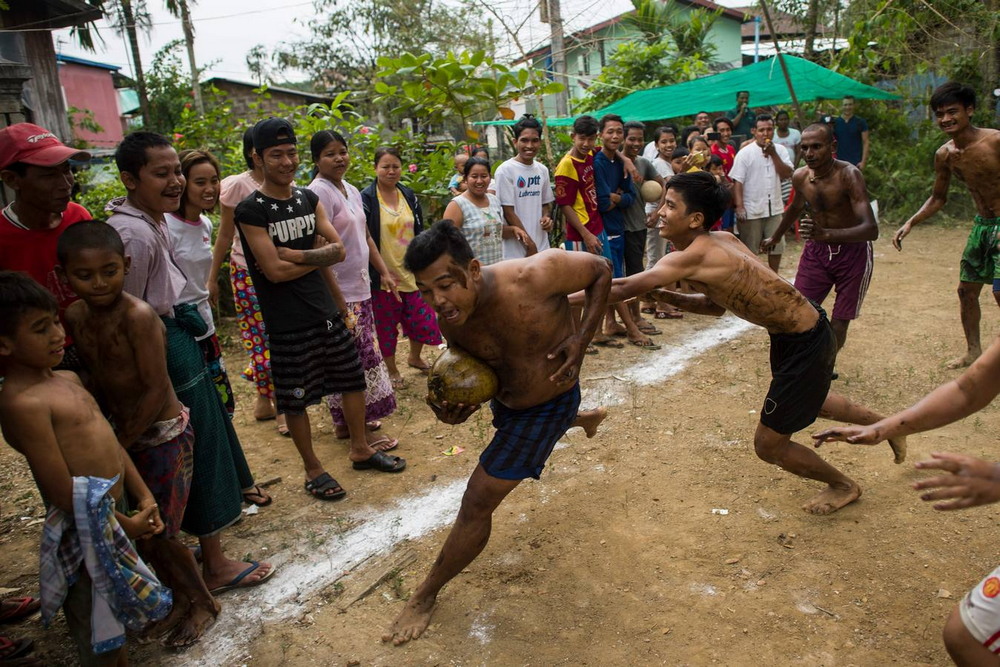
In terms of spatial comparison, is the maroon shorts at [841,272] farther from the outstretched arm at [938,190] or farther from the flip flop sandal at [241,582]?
the flip flop sandal at [241,582]

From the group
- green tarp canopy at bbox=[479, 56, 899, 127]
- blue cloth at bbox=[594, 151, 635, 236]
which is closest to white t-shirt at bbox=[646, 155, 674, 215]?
blue cloth at bbox=[594, 151, 635, 236]

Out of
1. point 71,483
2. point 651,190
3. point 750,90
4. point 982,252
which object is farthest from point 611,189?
point 750,90

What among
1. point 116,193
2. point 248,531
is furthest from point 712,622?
point 116,193

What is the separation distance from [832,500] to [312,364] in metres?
2.97

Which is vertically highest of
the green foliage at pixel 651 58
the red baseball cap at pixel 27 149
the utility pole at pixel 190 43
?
the utility pole at pixel 190 43

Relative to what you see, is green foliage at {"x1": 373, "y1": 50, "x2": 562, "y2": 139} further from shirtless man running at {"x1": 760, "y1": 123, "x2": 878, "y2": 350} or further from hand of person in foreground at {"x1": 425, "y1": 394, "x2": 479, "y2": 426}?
hand of person in foreground at {"x1": 425, "y1": 394, "x2": 479, "y2": 426}

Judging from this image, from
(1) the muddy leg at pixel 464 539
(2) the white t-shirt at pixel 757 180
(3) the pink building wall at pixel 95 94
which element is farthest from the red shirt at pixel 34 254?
(3) the pink building wall at pixel 95 94

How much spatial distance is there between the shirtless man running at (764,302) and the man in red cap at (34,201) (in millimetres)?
2586

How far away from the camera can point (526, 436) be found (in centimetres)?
299

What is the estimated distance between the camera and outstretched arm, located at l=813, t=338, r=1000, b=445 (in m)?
2.10

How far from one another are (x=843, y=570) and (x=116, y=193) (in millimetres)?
8354

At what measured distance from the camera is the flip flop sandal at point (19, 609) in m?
3.10

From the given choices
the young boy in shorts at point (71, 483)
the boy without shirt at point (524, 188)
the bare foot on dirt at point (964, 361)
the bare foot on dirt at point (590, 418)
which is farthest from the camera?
the boy without shirt at point (524, 188)

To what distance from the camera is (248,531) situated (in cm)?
382
